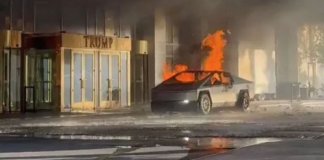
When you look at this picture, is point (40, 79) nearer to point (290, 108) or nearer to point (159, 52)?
point (159, 52)

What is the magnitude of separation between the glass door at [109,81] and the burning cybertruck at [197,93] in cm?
418

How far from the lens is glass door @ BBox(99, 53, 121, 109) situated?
2080 cm

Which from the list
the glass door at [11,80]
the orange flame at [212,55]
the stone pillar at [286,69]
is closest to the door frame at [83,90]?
the glass door at [11,80]

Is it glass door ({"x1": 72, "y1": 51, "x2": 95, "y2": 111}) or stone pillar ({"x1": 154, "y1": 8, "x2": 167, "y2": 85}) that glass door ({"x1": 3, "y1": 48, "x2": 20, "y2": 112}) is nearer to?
glass door ({"x1": 72, "y1": 51, "x2": 95, "y2": 111})

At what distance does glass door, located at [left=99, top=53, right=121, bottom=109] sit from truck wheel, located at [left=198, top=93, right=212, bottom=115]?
16.7 feet

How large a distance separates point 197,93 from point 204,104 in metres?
0.36

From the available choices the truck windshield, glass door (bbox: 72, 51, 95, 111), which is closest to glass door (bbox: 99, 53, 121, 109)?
glass door (bbox: 72, 51, 95, 111)

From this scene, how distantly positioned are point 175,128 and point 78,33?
364 inches

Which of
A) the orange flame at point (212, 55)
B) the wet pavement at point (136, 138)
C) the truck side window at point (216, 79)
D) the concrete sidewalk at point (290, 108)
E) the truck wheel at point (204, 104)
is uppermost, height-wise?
the orange flame at point (212, 55)

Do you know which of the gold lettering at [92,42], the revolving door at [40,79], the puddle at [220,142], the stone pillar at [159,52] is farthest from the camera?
the stone pillar at [159,52]

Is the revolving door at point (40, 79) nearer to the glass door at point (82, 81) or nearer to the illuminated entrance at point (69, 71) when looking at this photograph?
the illuminated entrance at point (69, 71)

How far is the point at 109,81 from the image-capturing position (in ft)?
69.5

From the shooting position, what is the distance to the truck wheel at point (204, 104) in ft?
53.3

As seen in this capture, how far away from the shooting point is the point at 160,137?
32.4 feet
